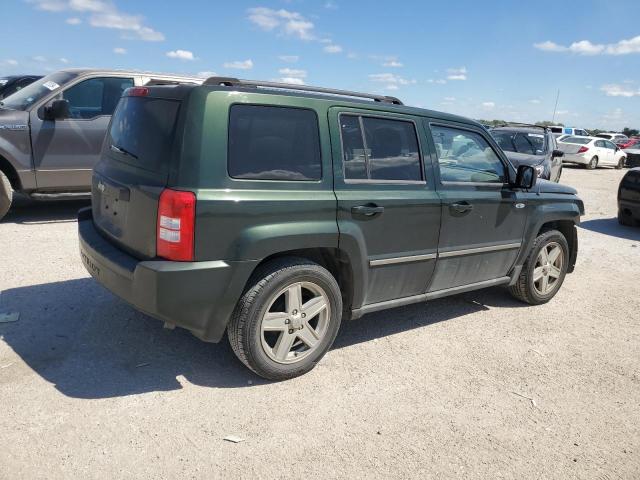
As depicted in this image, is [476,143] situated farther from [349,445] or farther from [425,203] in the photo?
[349,445]

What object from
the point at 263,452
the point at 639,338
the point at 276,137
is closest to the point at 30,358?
the point at 263,452

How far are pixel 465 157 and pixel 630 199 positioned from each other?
6.93 meters

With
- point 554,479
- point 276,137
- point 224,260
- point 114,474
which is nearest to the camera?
point 114,474

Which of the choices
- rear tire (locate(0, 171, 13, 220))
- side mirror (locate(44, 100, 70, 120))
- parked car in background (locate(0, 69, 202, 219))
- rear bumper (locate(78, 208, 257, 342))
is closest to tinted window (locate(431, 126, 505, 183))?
rear bumper (locate(78, 208, 257, 342))

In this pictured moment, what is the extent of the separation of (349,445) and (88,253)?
214cm

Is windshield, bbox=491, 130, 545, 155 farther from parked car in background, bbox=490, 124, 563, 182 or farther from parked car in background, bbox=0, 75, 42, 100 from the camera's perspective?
parked car in background, bbox=0, 75, 42, 100

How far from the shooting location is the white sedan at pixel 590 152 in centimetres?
2322

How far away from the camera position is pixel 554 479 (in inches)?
106

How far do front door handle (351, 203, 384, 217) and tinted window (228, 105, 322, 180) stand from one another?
0.34m

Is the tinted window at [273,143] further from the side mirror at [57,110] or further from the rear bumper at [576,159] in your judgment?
the rear bumper at [576,159]

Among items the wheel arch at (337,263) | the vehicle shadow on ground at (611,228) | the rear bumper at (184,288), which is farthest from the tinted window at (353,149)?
the vehicle shadow on ground at (611,228)

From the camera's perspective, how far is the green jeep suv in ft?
9.77

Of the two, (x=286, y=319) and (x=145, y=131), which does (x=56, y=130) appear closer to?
(x=145, y=131)

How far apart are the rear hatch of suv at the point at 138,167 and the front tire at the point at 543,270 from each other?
11.8ft
